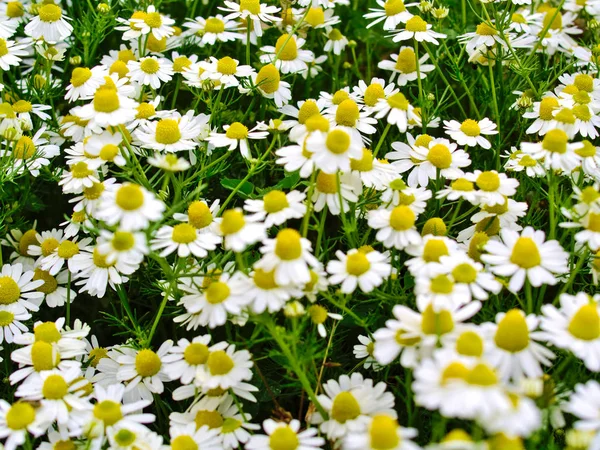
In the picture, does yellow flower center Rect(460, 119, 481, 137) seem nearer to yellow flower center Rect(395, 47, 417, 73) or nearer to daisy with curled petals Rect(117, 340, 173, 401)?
yellow flower center Rect(395, 47, 417, 73)

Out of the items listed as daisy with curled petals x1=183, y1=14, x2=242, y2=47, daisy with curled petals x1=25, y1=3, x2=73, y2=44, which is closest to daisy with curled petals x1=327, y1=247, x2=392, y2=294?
daisy with curled petals x1=183, y1=14, x2=242, y2=47

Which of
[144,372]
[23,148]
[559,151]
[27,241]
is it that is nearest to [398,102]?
[559,151]

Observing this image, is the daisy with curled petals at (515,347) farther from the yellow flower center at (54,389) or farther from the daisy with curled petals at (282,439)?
the yellow flower center at (54,389)

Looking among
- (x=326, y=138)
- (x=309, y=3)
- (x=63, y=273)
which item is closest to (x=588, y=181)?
(x=326, y=138)

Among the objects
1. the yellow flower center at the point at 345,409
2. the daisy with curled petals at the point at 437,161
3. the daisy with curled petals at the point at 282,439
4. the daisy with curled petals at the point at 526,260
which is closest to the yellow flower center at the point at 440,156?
the daisy with curled petals at the point at 437,161

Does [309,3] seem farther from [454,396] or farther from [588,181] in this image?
[454,396]
